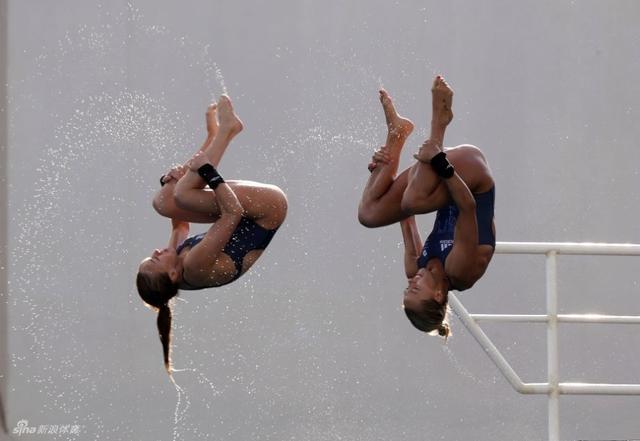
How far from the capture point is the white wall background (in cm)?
670

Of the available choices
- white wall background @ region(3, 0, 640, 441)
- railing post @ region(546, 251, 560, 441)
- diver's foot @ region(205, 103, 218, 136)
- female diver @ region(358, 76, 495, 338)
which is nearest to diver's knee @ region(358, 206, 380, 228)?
female diver @ region(358, 76, 495, 338)

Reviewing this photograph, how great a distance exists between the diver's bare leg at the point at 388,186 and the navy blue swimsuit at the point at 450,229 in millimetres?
129

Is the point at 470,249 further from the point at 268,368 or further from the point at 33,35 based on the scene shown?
the point at 33,35

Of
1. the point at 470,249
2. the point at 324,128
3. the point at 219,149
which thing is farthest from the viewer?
the point at 324,128

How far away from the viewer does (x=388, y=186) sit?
4.38 metres

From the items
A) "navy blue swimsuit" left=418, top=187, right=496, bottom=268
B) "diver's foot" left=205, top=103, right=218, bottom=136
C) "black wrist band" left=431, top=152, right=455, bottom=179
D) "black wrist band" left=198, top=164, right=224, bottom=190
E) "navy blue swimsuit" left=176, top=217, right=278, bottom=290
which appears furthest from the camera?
"diver's foot" left=205, top=103, right=218, bottom=136

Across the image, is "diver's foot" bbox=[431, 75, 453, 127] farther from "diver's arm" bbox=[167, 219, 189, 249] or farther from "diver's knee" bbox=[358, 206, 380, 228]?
"diver's arm" bbox=[167, 219, 189, 249]

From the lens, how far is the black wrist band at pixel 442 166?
13.2 feet

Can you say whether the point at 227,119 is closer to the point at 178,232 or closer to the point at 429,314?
the point at 178,232

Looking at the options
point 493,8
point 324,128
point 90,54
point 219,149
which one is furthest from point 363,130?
point 219,149

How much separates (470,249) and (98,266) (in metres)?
3.00

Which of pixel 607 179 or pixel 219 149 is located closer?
pixel 219 149

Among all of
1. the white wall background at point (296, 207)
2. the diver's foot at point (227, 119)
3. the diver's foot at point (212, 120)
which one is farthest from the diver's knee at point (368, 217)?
the white wall background at point (296, 207)

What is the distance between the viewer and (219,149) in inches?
173
